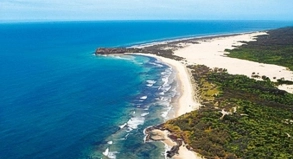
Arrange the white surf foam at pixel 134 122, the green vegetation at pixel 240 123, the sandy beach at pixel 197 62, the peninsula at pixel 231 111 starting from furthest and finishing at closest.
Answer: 1. the white surf foam at pixel 134 122
2. the sandy beach at pixel 197 62
3. the peninsula at pixel 231 111
4. the green vegetation at pixel 240 123

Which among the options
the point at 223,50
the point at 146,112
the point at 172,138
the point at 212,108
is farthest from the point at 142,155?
the point at 223,50

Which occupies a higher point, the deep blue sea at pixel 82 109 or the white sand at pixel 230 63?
the deep blue sea at pixel 82 109

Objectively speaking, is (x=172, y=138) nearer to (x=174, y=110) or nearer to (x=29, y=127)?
(x=174, y=110)

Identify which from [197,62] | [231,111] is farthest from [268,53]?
[231,111]

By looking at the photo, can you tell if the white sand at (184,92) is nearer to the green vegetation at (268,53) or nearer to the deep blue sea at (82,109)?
the deep blue sea at (82,109)

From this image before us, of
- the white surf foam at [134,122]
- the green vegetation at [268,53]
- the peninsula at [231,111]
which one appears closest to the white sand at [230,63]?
the peninsula at [231,111]

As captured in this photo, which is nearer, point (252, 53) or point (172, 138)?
point (172, 138)

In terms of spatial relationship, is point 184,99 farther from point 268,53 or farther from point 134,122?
point 268,53

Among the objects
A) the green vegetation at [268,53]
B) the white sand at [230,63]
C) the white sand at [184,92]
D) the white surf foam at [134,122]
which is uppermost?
the white surf foam at [134,122]
